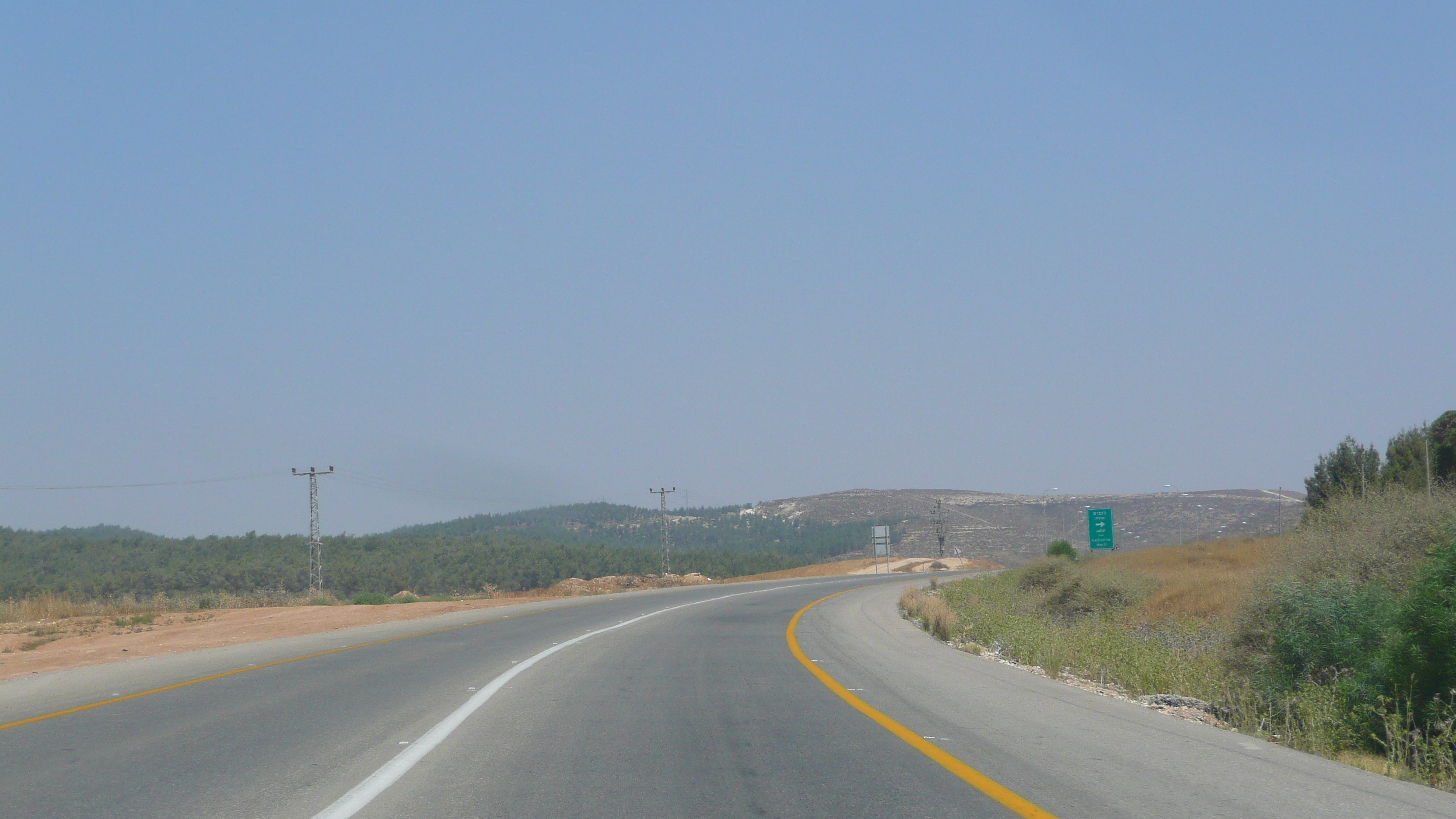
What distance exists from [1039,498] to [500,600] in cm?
16462

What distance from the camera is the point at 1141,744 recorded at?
26.3 ft

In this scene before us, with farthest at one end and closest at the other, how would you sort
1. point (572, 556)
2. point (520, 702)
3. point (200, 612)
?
point (572, 556)
point (200, 612)
point (520, 702)

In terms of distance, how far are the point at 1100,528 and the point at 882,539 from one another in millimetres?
23100

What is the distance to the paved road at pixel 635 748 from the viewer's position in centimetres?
625

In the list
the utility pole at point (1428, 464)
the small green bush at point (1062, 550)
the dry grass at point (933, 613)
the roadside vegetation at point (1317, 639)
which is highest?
the utility pole at point (1428, 464)

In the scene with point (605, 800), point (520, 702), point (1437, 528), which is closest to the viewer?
point (605, 800)

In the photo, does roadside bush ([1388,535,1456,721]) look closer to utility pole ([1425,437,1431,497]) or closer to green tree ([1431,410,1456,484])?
utility pole ([1425,437,1431,497])

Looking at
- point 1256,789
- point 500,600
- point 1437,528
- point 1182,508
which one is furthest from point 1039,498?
point 1256,789

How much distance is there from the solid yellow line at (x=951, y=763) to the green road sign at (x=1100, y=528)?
52.8 meters

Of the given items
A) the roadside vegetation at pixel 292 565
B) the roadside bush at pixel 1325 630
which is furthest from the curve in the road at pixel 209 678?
the roadside vegetation at pixel 292 565

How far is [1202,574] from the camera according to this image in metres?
41.1

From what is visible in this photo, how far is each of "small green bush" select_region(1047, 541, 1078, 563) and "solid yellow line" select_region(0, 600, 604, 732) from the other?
4477 centimetres

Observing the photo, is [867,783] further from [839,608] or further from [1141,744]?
[839,608]

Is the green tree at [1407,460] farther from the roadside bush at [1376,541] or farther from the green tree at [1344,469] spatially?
the roadside bush at [1376,541]
